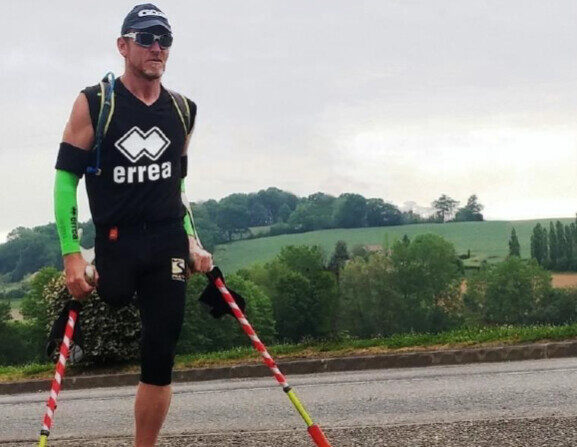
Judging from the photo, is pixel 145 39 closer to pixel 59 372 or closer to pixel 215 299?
pixel 215 299

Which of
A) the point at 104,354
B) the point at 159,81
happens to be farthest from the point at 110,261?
the point at 104,354

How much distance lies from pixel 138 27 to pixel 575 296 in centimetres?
9583

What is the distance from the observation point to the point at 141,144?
4.62 m

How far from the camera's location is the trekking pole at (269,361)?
4520 mm

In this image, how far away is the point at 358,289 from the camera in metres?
97.8

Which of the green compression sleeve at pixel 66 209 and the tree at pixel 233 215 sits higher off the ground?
the tree at pixel 233 215

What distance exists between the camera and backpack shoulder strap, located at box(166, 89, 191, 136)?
15.9ft

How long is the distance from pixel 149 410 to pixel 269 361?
0.68 metres

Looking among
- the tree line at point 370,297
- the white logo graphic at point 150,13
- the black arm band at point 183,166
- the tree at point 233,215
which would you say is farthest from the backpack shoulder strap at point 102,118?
the tree at point 233,215

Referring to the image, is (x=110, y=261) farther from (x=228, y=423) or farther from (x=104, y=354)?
(x=104, y=354)

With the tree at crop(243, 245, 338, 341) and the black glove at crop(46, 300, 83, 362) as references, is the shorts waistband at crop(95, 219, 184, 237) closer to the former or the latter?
the black glove at crop(46, 300, 83, 362)

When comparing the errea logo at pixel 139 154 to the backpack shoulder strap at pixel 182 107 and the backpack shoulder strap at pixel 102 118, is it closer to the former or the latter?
the backpack shoulder strap at pixel 102 118

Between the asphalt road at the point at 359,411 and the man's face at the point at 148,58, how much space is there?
292cm

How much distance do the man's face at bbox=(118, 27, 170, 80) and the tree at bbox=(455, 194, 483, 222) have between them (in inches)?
4408
